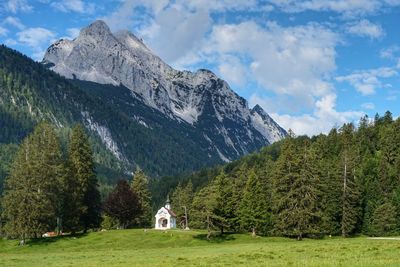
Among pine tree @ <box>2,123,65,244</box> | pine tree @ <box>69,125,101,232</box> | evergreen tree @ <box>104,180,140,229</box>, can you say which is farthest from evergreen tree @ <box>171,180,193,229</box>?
pine tree @ <box>2,123,65,244</box>

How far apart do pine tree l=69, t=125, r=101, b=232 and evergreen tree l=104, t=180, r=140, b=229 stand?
12416 millimetres

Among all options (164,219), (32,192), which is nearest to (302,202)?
(32,192)

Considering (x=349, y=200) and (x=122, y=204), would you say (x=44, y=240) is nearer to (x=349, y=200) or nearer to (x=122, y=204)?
(x=122, y=204)

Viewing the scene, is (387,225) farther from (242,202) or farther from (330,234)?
(242,202)

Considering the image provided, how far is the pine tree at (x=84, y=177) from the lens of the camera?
8362 centimetres

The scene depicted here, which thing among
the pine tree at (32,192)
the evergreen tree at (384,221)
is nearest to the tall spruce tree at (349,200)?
the evergreen tree at (384,221)

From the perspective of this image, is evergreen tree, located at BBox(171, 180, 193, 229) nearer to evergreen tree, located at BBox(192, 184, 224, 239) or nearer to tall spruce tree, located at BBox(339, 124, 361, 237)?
evergreen tree, located at BBox(192, 184, 224, 239)

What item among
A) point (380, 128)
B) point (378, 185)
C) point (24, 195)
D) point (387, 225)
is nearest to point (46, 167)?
point (24, 195)

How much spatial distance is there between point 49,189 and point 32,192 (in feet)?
11.4

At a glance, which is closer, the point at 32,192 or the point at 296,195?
the point at 32,192

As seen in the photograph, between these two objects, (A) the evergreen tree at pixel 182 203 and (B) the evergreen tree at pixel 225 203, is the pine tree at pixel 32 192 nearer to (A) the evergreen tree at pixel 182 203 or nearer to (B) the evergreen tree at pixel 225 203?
(B) the evergreen tree at pixel 225 203

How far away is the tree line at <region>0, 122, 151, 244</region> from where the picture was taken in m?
72.4

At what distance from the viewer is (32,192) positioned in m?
72.7

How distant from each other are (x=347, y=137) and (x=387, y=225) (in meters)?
72.3
